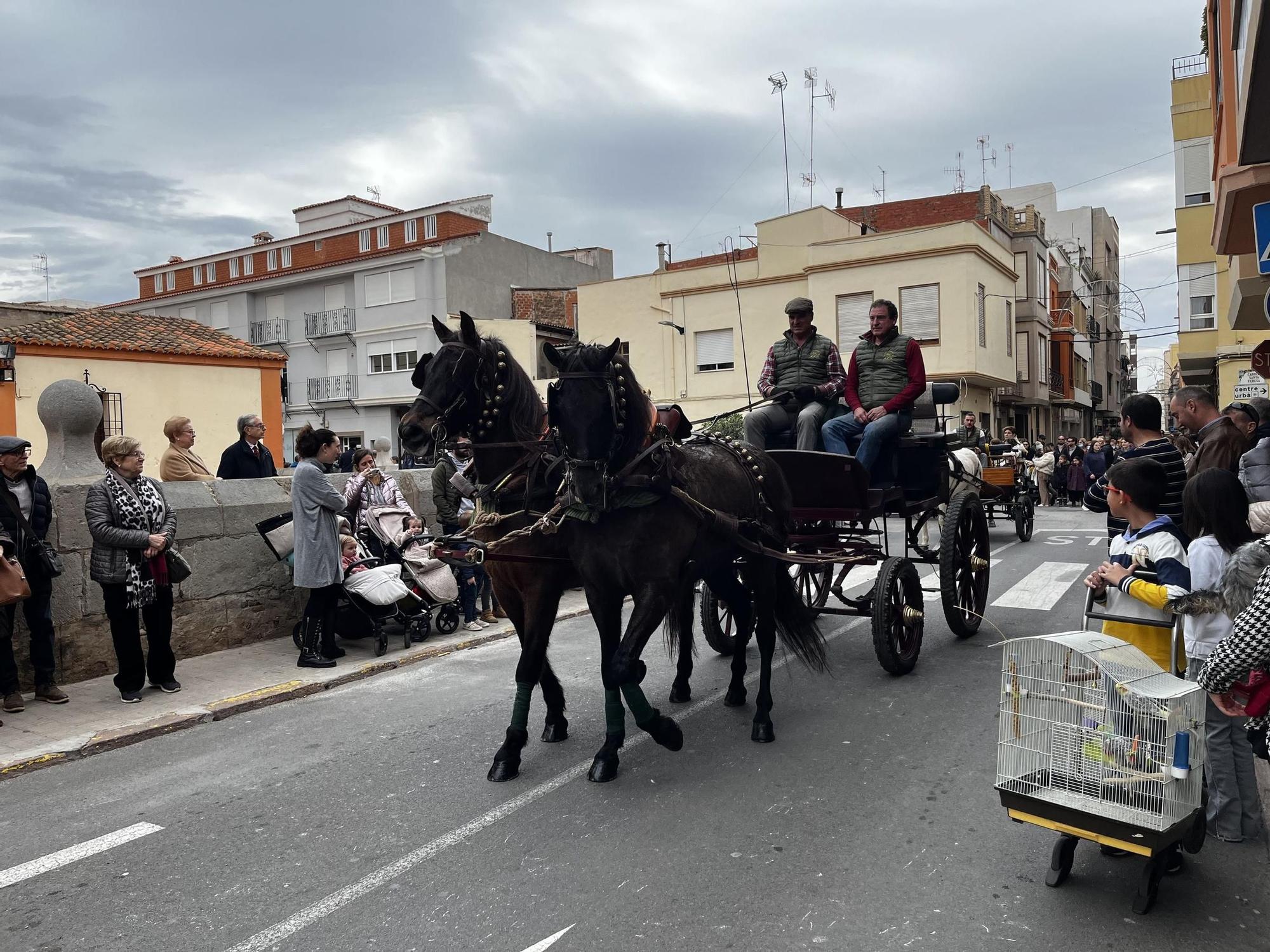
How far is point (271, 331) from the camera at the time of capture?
37750mm

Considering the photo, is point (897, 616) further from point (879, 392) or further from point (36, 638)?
point (36, 638)

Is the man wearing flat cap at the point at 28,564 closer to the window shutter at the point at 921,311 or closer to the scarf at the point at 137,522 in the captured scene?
the scarf at the point at 137,522

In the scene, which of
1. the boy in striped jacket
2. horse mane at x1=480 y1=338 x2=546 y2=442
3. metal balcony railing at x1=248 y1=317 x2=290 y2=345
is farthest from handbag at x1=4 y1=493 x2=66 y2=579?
metal balcony railing at x1=248 y1=317 x2=290 y2=345

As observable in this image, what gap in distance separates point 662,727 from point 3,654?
439 cm

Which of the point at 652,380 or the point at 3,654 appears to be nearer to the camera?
the point at 3,654

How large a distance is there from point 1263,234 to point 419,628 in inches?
283

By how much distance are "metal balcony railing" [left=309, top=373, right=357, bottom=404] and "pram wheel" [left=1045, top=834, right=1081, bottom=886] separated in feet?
115

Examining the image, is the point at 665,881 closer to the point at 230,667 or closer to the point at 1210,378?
the point at 230,667

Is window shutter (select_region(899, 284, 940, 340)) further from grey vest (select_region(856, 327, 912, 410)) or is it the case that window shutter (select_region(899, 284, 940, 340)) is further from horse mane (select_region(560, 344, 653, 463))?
horse mane (select_region(560, 344, 653, 463))

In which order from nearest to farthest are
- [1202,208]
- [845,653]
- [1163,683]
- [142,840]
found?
[1163,683] < [142,840] < [845,653] < [1202,208]

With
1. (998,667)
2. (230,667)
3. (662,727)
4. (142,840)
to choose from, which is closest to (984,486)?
(998,667)

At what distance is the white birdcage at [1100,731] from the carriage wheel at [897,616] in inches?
102

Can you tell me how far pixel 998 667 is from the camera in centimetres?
648

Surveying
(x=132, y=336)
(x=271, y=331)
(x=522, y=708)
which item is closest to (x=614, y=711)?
(x=522, y=708)
